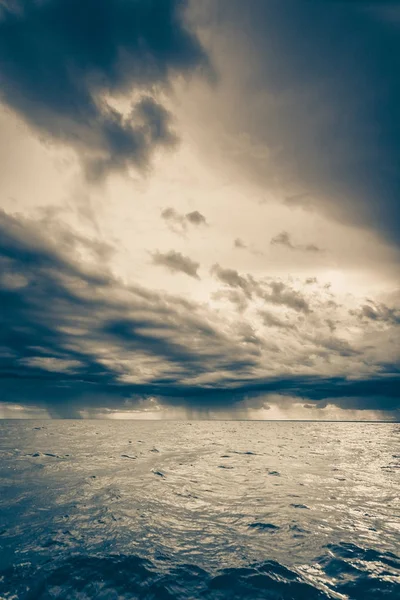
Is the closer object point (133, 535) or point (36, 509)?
point (133, 535)

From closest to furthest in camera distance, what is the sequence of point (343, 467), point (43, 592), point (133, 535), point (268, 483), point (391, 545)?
point (43, 592) → point (391, 545) → point (133, 535) → point (268, 483) → point (343, 467)

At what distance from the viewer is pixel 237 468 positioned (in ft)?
85.3

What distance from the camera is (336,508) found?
47.8 feet

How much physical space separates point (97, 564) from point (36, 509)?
6900 mm

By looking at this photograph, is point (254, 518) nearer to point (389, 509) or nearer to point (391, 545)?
point (391, 545)

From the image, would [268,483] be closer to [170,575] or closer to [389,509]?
[389,509]

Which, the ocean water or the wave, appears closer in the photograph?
the wave

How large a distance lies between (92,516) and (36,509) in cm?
292

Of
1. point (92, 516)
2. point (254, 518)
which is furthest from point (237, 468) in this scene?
point (92, 516)

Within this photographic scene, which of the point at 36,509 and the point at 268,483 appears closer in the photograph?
the point at 36,509

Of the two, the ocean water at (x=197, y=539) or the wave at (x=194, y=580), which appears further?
the ocean water at (x=197, y=539)

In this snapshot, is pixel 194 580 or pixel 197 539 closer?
pixel 194 580

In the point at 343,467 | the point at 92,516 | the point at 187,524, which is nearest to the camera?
the point at 187,524

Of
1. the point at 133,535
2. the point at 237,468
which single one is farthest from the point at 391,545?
the point at 237,468
